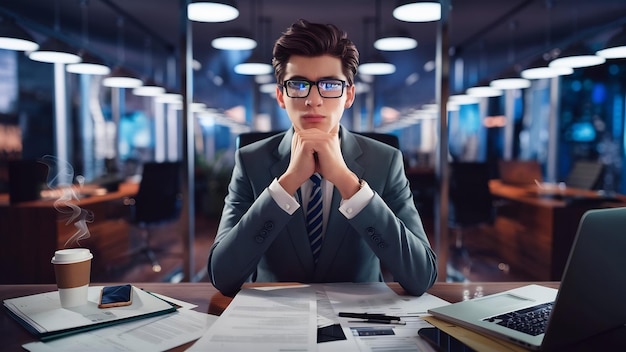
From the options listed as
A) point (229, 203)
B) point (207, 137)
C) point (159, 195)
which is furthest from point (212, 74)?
point (229, 203)

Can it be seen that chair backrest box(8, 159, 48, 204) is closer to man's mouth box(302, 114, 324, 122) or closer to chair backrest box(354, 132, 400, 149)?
chair backrest box(354, 132, 400, 149)

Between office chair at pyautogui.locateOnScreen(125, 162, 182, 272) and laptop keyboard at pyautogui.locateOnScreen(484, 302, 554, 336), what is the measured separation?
395cm

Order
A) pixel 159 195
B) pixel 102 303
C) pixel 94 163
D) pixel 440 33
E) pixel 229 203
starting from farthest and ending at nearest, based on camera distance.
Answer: pixel 94 163
pixel 159 195
pixel 440 33
pixel 229 203
pixel 102 303

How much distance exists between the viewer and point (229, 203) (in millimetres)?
1568

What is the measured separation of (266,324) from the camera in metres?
0.97

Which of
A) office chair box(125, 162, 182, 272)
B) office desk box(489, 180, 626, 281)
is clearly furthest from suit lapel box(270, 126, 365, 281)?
office chair box(125, 162, 182, 272)

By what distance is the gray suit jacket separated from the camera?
1251mm

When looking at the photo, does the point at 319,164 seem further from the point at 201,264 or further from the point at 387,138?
the point at 201,264

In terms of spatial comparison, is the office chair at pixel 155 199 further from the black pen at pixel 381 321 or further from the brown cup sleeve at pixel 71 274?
the black pen at pixel 381 321

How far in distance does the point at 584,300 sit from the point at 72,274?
3.50ft

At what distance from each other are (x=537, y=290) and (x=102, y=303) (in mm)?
1106

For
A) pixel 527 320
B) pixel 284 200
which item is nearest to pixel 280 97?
pixel 284 200

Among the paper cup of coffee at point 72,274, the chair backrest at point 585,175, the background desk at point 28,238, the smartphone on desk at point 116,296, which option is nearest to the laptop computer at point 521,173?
the chair backrest at point 585,175

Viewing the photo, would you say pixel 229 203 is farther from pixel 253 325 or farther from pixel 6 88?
pixel 6 88
